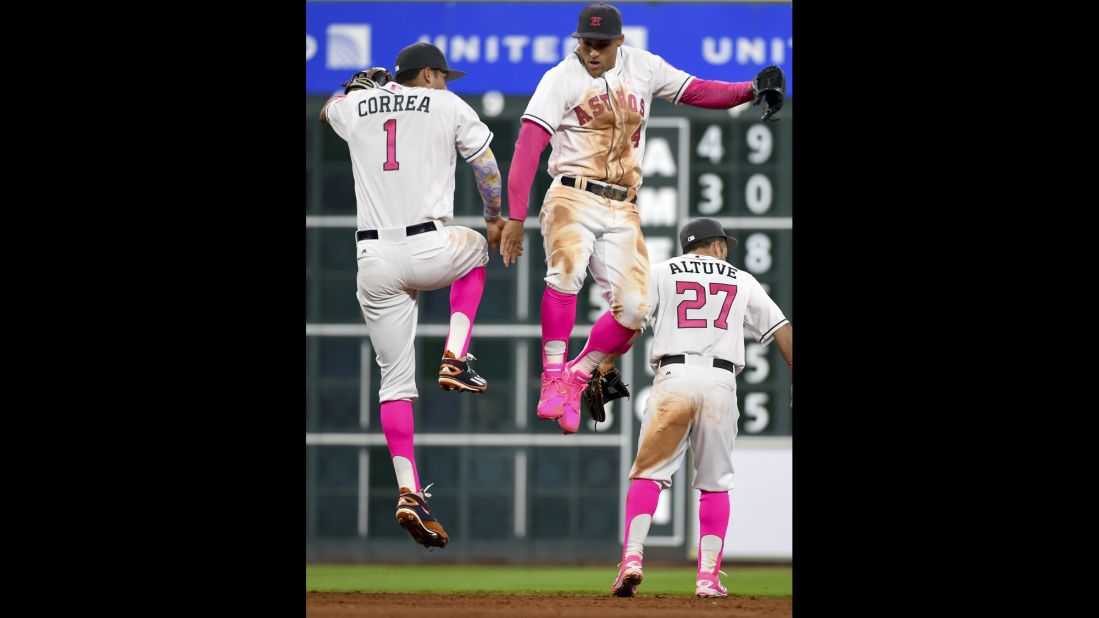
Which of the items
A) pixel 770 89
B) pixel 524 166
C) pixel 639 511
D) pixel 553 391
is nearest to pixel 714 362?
pixel 639 511

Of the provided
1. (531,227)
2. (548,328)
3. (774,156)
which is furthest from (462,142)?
(774,156)

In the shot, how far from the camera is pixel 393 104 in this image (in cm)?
714

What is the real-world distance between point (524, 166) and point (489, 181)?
327 millimetres

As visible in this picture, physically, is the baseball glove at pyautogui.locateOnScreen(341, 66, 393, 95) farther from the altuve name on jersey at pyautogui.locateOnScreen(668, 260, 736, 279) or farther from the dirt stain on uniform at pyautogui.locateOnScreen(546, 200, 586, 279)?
the altuve name on jersey at pyautogui.locateOnScreen(668, 260, 736, 279)

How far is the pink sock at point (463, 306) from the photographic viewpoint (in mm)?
7211

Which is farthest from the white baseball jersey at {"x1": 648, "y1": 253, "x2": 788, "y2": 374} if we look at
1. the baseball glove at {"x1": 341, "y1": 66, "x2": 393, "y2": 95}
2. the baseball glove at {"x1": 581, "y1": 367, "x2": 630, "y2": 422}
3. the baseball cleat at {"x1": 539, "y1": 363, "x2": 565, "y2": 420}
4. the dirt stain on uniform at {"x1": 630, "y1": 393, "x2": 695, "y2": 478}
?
the baseball glove at {"x1": 341, "y1": 66, "x2": 393, "y2": 95}

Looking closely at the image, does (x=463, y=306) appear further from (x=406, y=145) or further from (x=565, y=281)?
(x=406, y=145)

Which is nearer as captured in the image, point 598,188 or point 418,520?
point 418,520

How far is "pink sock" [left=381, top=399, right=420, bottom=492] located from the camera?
7.23m

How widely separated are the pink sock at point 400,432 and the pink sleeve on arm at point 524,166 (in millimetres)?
1162

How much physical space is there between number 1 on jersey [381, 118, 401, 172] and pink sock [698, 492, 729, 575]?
110 inches

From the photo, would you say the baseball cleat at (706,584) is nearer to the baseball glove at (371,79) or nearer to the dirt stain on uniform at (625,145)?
the dirt stain on uniform at (625,145)

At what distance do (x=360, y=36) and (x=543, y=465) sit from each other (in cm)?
444

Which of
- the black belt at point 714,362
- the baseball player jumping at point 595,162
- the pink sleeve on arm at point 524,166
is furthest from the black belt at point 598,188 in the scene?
the black belt at point 714,362
